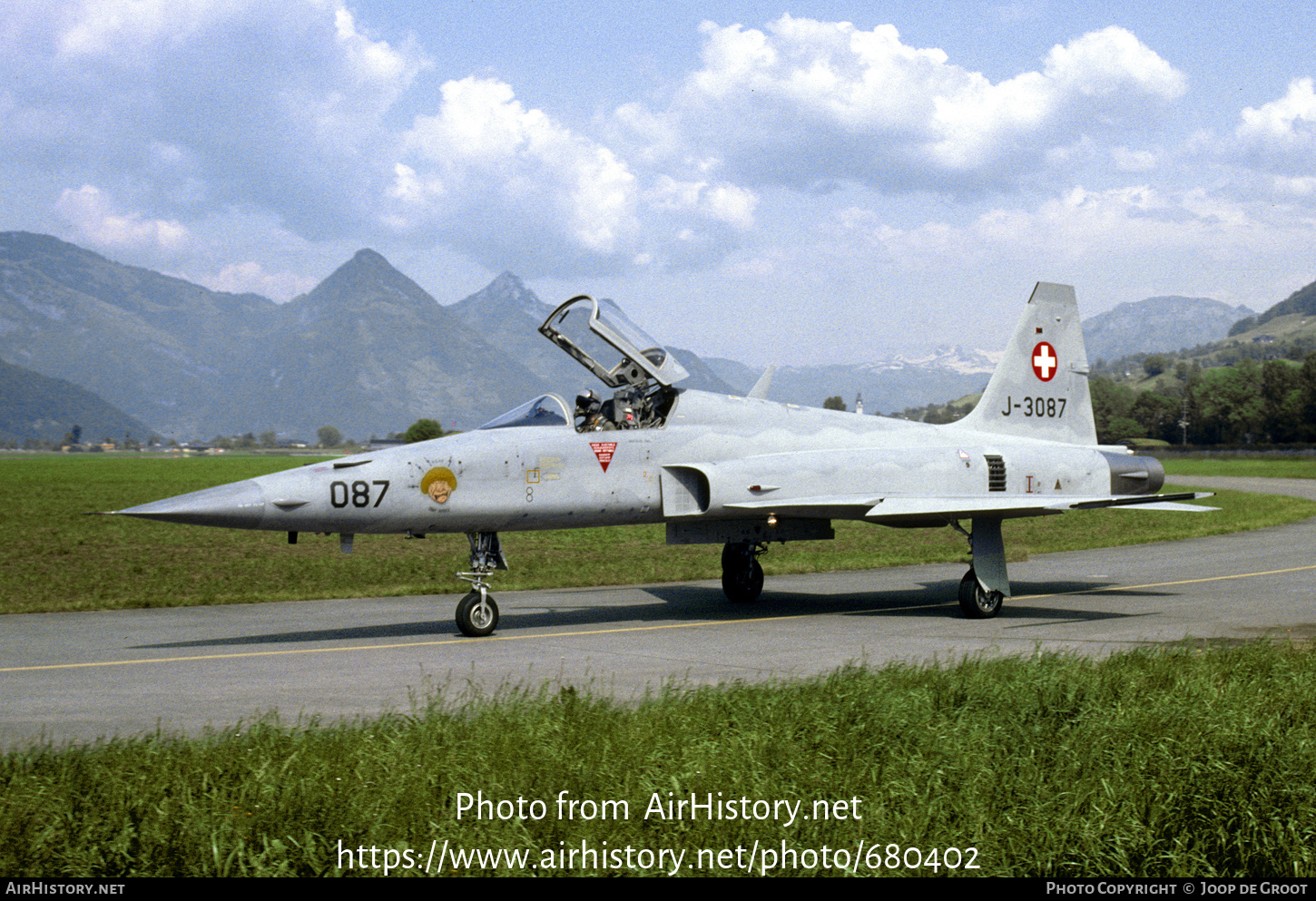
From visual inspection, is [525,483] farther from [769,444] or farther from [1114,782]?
[1114,782]

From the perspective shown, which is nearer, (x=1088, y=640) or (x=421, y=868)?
(x=421, y=868)

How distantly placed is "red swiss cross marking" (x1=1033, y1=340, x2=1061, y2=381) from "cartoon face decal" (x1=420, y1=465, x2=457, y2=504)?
32.1ft

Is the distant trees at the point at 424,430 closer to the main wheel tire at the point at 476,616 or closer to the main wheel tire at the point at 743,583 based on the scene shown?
the main wheel tire at the point at 743,583

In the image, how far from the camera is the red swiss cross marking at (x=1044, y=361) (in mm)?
17109

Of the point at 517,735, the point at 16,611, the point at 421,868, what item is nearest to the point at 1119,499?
the point at 517,735

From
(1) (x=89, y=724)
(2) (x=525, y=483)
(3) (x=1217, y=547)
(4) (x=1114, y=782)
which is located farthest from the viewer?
(3) (x=1217, y=547)

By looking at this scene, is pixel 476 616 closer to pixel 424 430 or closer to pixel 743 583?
pixel 743 583

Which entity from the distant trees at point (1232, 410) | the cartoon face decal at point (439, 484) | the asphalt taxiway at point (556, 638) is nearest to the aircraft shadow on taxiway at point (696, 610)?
the asphalt taxiway at point (556, 638)

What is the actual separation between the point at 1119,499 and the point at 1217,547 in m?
12.3

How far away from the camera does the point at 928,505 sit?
1338 cm

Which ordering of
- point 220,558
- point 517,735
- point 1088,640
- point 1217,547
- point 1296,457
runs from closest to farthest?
point 517,735 → point 1088,640 → point 220,558 → point 1217,547 → point 1296,457

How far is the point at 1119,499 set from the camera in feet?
43.7

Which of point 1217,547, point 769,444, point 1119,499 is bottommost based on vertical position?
point 1217,547

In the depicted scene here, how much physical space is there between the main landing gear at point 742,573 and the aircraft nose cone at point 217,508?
23.0 ft
